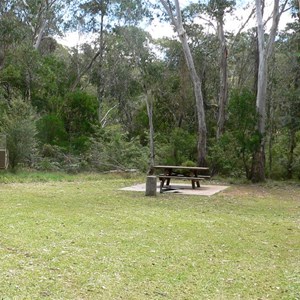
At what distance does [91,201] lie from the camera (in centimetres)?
930

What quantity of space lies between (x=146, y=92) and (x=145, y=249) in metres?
16.9

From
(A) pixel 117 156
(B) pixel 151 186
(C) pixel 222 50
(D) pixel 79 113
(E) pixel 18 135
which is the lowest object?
(B) pixel 151 186

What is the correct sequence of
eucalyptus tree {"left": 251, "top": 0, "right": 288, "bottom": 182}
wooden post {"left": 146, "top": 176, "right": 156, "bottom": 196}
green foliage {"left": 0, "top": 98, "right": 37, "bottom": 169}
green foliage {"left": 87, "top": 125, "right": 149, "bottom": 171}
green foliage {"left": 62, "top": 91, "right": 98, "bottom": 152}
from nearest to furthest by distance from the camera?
wooden post {"left": 146, "top": 176, "right": 156, "bottom": 196}
green foliage {"left": 0, "top": 98, "right": 37, "bottom": 169}
eucalyptus tree {"left": 251, "top": 0, "right": 288, "bottom": 182}
green foliage {"left": 87, "top": 125, "right": 149, "bottom": 171}
green foliage {"left": 62, "top": 91, "right": 98, "bottom": 152}

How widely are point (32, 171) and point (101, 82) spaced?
1267 cm

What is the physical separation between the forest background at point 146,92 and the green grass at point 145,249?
593 cm

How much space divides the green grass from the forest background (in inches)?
233

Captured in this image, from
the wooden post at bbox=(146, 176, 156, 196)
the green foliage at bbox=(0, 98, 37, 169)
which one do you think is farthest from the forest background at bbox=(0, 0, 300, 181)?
the wooden post at bbox=(146, 176, 156, 196)

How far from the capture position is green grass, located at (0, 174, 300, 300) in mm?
3881

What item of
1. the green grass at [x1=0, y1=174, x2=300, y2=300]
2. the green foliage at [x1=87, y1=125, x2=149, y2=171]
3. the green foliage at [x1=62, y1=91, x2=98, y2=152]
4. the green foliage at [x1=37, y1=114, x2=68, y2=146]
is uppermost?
the green foliage at [x1=62, y1=91, x2=98, y2=152]

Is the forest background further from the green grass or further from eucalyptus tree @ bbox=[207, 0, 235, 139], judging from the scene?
the green grass

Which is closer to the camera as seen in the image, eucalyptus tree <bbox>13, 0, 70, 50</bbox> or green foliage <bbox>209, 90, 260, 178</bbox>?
green foliage <bbox>209, 90, 260, 178</bbox>

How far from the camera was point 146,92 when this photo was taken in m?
21.7

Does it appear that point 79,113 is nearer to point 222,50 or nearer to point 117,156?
point 117,156

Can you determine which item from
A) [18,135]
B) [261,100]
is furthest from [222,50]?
[18,135]
